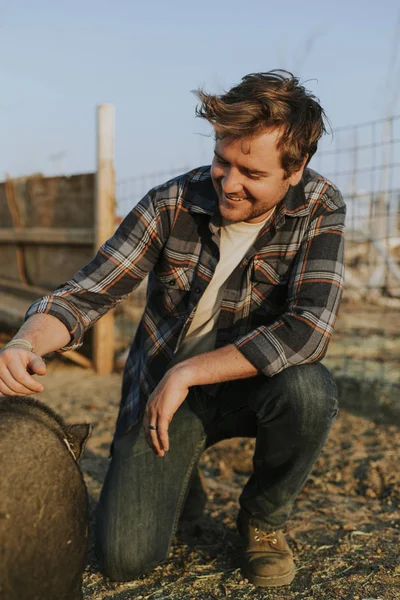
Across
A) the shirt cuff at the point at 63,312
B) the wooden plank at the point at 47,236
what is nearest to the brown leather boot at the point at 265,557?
the shirt cuff at the point at 63,312

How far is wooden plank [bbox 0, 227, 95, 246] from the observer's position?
6.31 metres

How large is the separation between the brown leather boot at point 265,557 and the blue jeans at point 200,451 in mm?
46

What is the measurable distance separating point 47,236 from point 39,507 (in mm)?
5177

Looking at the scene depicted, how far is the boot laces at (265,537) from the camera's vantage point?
2.82 metres

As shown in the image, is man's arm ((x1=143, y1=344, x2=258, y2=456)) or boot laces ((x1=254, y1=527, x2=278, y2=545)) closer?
man's arm ((x1=143, y1=344, x2=258, y2=456))

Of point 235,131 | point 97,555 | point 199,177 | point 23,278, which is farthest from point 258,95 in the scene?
point 23,278

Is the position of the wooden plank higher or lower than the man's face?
lower

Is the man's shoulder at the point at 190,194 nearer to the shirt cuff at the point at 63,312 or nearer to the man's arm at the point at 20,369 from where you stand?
the shirt cuff at the point at 63,312

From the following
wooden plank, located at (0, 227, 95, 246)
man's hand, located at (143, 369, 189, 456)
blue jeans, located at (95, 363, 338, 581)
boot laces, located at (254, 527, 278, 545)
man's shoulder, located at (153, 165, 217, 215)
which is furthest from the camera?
wooden plank, located at (0, 227, 95, 246)

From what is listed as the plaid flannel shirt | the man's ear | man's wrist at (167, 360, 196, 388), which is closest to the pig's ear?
man's wrist at (167, 360, 196, 388)

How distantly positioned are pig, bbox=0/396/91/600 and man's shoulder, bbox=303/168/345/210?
1.44 m

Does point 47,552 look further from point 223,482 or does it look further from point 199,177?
point 223,482

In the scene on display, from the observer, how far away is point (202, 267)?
2934mm

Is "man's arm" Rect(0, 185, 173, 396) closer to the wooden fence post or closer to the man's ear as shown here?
the man's ear
